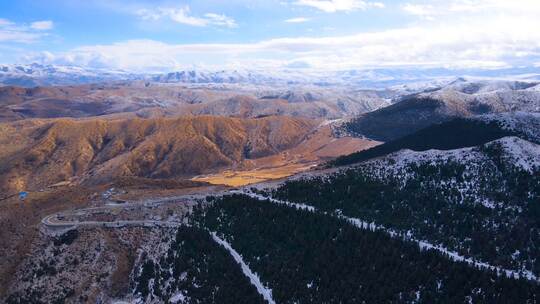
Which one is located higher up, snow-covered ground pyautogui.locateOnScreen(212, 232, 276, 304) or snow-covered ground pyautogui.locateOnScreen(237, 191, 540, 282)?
snow-covered ground pyautogui.locateOnScreen(237, 191, 540, 282)

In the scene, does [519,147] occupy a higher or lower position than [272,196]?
higher

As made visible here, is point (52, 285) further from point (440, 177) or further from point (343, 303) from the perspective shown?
point (440, 177)

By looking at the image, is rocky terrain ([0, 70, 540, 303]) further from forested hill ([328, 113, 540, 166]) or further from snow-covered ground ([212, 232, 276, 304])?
forested hill ([328, 113, 540, 166])

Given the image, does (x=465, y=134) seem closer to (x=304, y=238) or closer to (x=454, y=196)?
(x=454, y=196)

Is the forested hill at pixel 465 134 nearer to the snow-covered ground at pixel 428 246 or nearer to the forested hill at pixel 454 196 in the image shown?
the forested hill at pixel 454 196

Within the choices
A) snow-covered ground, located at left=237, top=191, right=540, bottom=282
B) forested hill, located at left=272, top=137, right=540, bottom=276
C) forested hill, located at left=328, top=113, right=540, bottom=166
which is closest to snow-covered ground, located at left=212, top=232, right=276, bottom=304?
snow-covered ground, located at left=237, top=191, right=540, bottom=282

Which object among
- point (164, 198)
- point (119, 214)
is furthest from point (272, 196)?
point (119, 214)

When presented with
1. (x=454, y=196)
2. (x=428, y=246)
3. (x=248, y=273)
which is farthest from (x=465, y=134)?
(x=248, y=273)

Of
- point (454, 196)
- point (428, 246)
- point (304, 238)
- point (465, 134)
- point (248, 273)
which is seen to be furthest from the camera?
point (465, 134)
